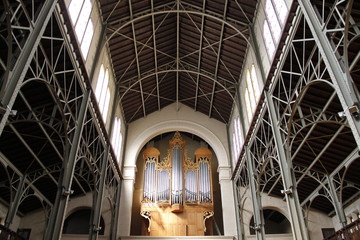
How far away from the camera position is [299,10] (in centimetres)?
1351

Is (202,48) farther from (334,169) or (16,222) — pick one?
(16,222)

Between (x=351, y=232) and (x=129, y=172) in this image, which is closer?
(x=351, y=232)

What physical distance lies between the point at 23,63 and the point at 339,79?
31.4 feet

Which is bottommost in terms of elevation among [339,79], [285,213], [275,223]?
[339,79]

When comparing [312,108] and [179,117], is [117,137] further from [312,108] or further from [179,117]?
[312,108]

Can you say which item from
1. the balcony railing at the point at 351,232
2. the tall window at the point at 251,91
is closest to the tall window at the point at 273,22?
the tall window at the point at 251,91

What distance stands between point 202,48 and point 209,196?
12974 millimetres

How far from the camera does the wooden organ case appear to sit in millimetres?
27859

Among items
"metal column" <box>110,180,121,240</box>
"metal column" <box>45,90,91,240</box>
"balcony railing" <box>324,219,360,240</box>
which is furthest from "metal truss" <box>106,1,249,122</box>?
"balcony railing" <box>324,219,360,240</box>

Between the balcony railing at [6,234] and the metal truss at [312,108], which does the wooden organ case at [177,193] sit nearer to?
the metal truss at [312,108]

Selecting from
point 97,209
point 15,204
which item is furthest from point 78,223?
point 97,209

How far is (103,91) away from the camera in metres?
23.0

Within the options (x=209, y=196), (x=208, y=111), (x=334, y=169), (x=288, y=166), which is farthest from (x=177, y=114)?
(x=288, y=166)

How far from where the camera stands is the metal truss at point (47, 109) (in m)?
10.5
